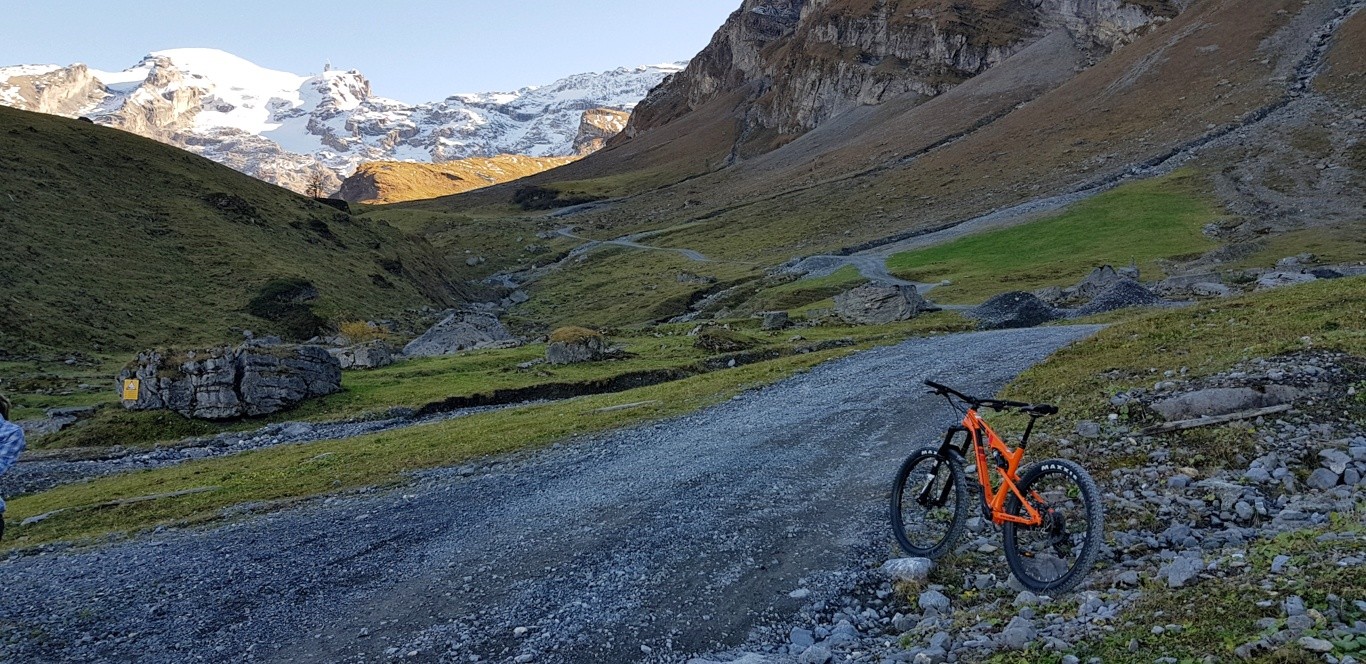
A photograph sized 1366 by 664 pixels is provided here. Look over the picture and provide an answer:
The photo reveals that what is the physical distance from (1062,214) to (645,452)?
9335 centimetres

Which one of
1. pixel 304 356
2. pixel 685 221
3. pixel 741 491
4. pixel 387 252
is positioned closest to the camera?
pixel 741 491

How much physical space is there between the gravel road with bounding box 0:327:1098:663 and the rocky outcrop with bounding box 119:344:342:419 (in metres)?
22.9

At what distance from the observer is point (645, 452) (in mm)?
20625

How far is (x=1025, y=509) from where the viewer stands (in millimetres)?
9500

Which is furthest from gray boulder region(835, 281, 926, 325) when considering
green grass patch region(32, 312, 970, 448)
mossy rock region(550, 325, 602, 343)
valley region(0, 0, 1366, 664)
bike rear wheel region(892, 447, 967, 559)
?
bike rear wheel region(892, 447, 967, 559)

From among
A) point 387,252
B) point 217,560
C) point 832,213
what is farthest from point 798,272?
point 217,560

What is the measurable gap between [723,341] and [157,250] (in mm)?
67073

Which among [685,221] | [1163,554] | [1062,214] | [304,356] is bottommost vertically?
[1163,554]

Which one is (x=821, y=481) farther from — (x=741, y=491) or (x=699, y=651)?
(x=699, y=651)

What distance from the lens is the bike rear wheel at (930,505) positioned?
1072 centimetres

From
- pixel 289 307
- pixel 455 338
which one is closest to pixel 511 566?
pixel 455 338

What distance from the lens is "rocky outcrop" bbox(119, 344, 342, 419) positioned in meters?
36.4

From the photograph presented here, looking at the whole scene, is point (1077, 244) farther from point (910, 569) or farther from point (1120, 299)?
point (910, 569)

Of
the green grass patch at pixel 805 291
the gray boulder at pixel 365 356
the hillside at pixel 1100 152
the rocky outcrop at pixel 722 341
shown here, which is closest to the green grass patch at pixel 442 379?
the rocky outcrop at pixel 722 341
